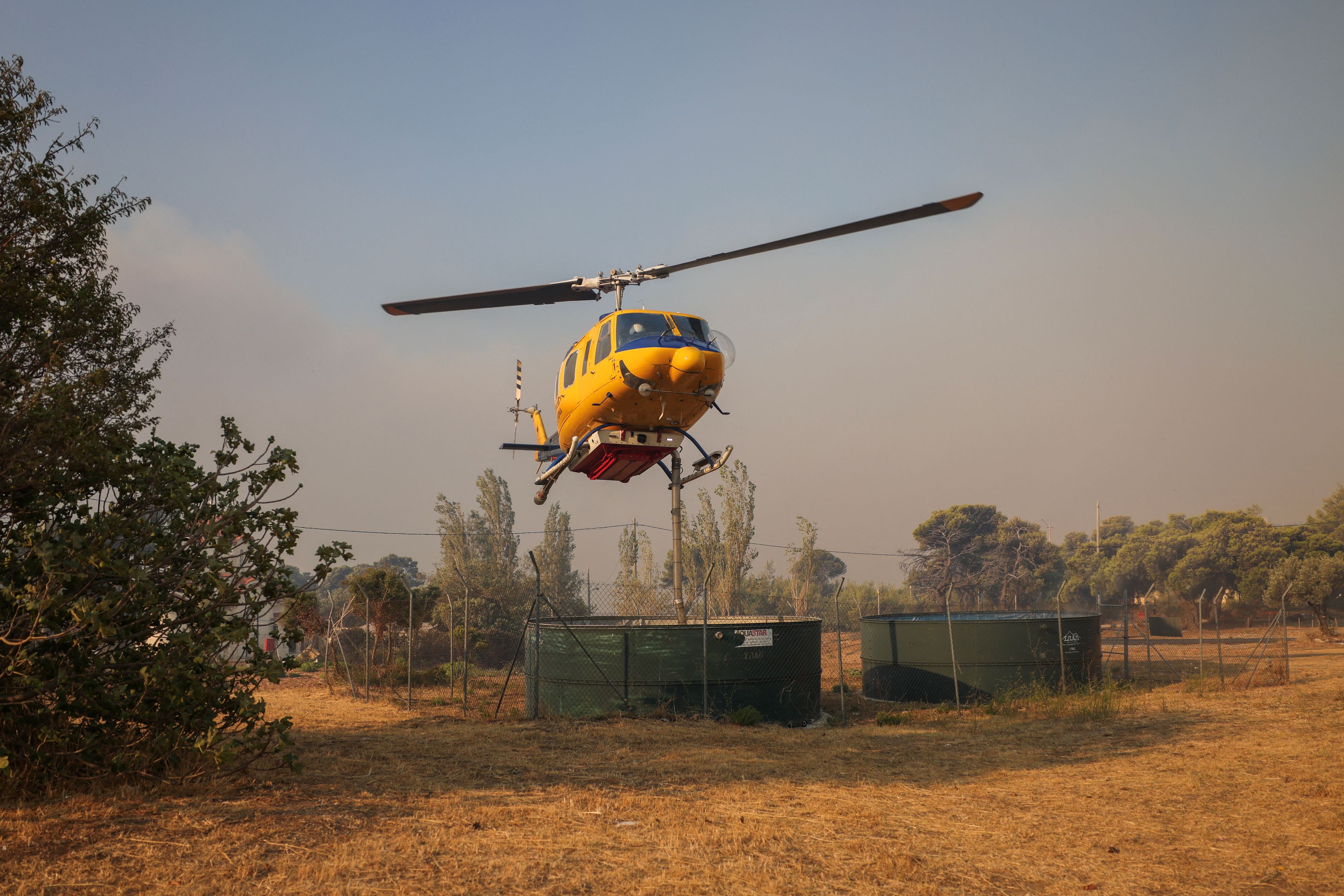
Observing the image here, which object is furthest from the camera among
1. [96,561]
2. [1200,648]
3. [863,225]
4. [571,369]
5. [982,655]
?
[1200,648]

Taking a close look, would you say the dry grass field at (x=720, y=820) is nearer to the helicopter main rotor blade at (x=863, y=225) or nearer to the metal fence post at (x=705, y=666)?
the metal fence post at (x=705, y=666)

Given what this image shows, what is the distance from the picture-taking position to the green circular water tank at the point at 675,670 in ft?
46.3

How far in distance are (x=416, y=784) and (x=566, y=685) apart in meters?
6.25

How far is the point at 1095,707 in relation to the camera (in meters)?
14.2

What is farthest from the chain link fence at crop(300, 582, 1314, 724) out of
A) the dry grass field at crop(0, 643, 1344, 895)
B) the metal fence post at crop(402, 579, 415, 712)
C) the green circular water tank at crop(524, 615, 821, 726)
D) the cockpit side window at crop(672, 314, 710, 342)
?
the cockpit side window at crop(672, 314, 710, 342)

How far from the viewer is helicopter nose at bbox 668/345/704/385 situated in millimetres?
12602

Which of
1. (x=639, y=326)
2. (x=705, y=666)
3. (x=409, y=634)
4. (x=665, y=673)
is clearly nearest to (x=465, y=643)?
(x=409, y=634)

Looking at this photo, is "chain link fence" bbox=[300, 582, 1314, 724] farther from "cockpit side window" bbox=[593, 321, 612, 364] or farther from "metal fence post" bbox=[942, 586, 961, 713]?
"cockpit side window" bbox=[593, 321, 612, 364]

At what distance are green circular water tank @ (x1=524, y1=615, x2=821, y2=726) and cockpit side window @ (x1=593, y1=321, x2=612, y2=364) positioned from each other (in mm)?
4604

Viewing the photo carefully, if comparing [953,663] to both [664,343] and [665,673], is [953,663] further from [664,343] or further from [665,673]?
[664,343]

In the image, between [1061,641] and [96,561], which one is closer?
[96,561]

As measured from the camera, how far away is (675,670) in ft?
46.3

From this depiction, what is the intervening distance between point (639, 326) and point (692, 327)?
2.90ft

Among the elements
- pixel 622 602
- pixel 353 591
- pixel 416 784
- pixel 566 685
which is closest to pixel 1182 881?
pixel 416 784
